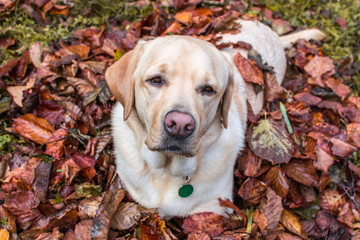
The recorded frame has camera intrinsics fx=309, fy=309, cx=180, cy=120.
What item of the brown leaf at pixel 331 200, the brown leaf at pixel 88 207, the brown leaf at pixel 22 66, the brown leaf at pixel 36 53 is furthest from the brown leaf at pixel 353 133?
the brown leaf at pixel 22 66

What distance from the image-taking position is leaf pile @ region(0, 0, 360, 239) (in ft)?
8.89

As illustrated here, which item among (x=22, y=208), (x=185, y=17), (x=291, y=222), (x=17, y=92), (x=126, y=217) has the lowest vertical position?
(x=291, y=222)

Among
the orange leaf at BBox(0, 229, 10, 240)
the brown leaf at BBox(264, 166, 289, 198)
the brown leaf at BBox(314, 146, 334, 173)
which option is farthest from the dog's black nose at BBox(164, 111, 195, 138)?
the brown leaf at BBox(314, 146, 334, 173)

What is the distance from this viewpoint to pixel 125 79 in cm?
256

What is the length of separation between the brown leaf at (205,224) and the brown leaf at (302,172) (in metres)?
0.91

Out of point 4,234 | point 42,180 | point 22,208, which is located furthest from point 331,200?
point 4,234

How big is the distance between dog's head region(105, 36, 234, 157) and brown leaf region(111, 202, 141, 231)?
2.51 ft

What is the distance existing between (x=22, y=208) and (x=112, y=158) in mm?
922

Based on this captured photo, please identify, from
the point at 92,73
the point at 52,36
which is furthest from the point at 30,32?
the point at 92,73

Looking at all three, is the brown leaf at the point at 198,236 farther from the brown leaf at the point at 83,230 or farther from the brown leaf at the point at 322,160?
the brown leaf at the point at 322,160

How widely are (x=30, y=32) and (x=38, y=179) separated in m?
2.30

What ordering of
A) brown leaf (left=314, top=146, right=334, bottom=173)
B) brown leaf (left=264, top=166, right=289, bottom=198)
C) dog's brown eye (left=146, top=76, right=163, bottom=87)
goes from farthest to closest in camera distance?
brown leaf (left=314, top=146, right=334, bottom=173), brown leaf (left=264, top=166, right=289, bottom=198), dog's brown eye (left=146, top=76, right=163, bottom=87)

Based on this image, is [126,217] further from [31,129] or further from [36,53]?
[36,53]

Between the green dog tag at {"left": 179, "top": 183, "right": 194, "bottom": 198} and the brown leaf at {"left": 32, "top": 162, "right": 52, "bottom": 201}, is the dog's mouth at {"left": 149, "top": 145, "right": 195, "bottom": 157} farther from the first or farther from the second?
the brown leaf at {"left": 32, "top": 162, "right": 52, "bottom": 201}
